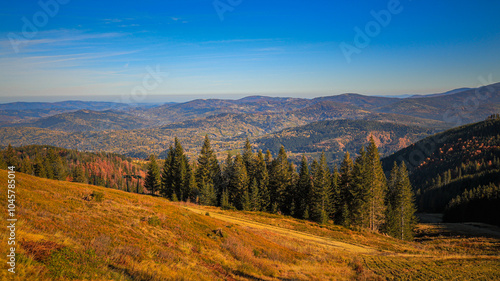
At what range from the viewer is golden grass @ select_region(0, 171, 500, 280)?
9109mm

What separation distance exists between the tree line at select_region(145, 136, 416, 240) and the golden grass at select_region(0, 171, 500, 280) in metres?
21.4

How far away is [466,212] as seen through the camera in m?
88.2

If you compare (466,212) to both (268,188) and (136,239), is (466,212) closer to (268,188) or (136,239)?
(268,188)

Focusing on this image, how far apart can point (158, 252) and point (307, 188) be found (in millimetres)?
46695

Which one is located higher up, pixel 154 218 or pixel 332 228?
pixel 154 218

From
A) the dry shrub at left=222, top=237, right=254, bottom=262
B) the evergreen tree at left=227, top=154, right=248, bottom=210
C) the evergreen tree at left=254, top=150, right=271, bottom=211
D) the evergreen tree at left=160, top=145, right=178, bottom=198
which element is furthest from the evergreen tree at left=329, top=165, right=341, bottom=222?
the evergreen tree at left=160, top=145, right=178, bottom=198

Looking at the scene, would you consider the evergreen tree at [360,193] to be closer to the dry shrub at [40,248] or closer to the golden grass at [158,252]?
the golden grass at [158,252]

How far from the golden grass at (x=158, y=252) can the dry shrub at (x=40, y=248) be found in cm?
3

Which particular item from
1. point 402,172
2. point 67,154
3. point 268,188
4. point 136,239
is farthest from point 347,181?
point 67,154

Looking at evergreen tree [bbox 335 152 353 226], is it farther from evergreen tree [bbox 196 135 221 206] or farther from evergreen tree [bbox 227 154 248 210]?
evergreen tree [bbox 196 135 221 206]

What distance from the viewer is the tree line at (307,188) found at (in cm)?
4572

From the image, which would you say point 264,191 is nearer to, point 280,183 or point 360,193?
point 280,183

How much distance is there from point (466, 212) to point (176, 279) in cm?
11718

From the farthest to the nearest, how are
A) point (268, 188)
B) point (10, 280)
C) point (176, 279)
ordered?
1. point (268, 188)
2. point (176, 279)
3. point (10, 280)
